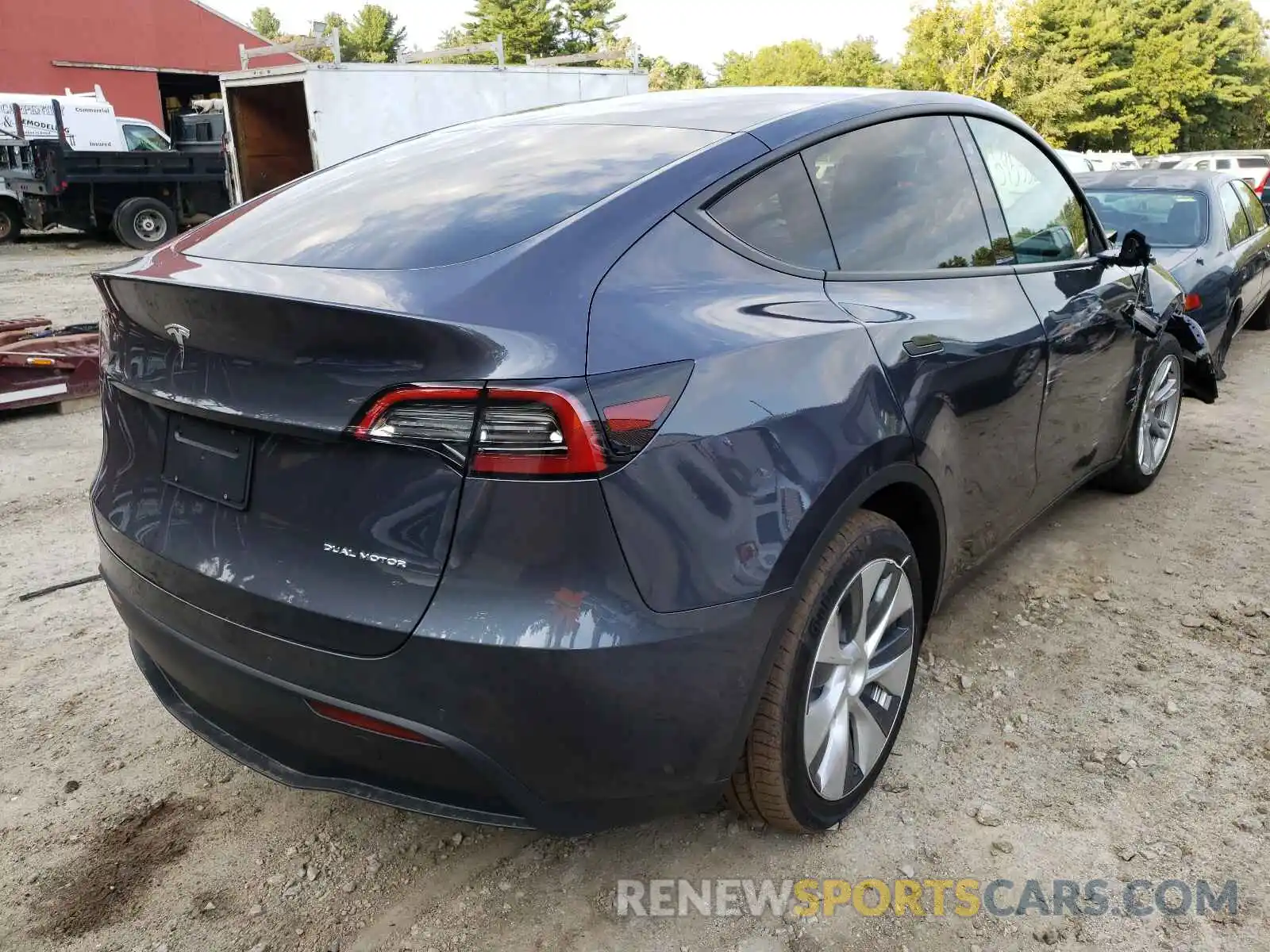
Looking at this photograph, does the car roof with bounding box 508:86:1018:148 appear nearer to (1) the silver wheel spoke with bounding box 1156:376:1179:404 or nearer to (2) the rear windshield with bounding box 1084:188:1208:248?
Answer: (1) the silver wheel spoke with bounding box 1156:376:1179:404

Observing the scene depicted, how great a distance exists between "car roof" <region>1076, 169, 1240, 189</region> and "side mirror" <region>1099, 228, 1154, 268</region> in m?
3.43

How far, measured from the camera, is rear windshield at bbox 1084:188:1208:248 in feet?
20.6

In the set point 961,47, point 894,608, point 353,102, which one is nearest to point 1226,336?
point 894,608

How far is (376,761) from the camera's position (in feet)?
5.80

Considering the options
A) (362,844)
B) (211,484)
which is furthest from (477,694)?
(362,844)

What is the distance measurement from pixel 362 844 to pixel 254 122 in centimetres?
1348

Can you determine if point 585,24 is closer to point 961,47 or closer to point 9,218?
point 961,47

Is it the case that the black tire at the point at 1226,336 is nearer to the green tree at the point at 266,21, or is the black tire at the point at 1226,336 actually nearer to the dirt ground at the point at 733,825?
the dirt ground at the point at 733,825

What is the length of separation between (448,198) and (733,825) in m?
1.59

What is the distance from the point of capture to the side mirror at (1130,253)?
11.5 feet

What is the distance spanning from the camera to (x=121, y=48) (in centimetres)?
2645

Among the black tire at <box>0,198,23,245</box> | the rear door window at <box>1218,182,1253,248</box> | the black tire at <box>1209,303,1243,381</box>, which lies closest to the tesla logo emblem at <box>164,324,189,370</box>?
the black tire at <box>1209,303,1243,381</box>

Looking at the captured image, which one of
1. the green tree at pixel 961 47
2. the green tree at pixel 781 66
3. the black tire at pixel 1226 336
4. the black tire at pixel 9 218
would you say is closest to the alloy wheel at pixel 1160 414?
the black tire at pixel 1226 336

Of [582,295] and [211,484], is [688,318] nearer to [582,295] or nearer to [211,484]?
[582,295]
